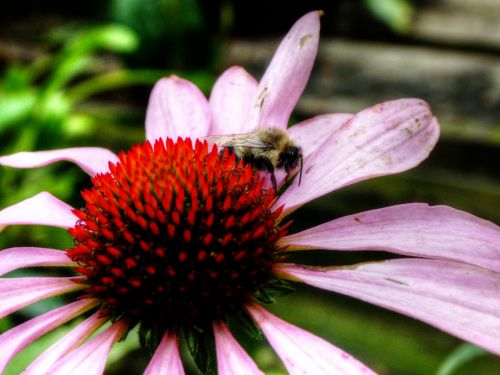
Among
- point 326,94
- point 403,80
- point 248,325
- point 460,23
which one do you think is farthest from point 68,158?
point 460,23

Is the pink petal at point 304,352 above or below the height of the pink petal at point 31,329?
below

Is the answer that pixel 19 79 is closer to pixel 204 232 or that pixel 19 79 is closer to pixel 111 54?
pixel 111 54

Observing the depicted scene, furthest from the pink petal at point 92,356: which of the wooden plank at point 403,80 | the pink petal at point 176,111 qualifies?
the wooden plank at point 403,80

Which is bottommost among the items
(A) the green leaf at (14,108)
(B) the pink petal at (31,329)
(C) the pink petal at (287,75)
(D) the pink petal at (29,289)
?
(B) the pink petal at (31,329)

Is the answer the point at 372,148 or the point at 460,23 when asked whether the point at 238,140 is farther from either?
the point at 460,23

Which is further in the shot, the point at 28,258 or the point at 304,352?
the point at 28,258

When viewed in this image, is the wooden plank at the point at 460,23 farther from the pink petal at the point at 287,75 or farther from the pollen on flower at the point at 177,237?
the pollen on flower at the point at 177,237
